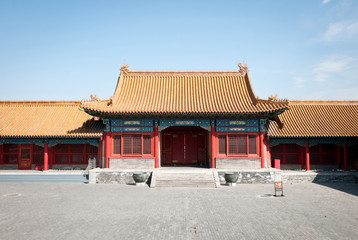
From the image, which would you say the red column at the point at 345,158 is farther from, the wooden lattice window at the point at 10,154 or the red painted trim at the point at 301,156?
the wooden lattice window at the point at 10,154

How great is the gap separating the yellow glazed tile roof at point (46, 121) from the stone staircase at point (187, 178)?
243 inches

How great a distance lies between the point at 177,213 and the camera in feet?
35.3

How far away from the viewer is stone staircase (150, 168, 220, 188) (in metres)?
17.2

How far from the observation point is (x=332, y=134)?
20562mm

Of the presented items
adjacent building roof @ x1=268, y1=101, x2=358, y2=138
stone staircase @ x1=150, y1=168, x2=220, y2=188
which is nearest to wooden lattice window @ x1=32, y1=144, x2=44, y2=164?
stone staircase @ x1=150, y1=168, x2=220, y2=188

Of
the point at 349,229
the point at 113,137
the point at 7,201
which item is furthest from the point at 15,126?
the point at 349,229

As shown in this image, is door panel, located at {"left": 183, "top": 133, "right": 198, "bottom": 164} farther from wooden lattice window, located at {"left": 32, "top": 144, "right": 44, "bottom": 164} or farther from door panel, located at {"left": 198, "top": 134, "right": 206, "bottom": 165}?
wooden lattice window, located at {"left": 32, "top": 144, "right": 44, "bottom": 164}

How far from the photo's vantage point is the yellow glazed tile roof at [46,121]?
21.1 meters

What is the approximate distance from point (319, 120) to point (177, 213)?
1687 cm

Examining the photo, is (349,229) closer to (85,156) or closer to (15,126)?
(85,156)

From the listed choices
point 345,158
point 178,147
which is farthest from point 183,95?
point 345,158

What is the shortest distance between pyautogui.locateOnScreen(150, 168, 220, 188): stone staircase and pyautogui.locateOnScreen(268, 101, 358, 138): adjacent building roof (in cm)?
632

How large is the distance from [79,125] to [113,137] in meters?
3.75

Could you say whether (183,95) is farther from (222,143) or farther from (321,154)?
(321,154)
